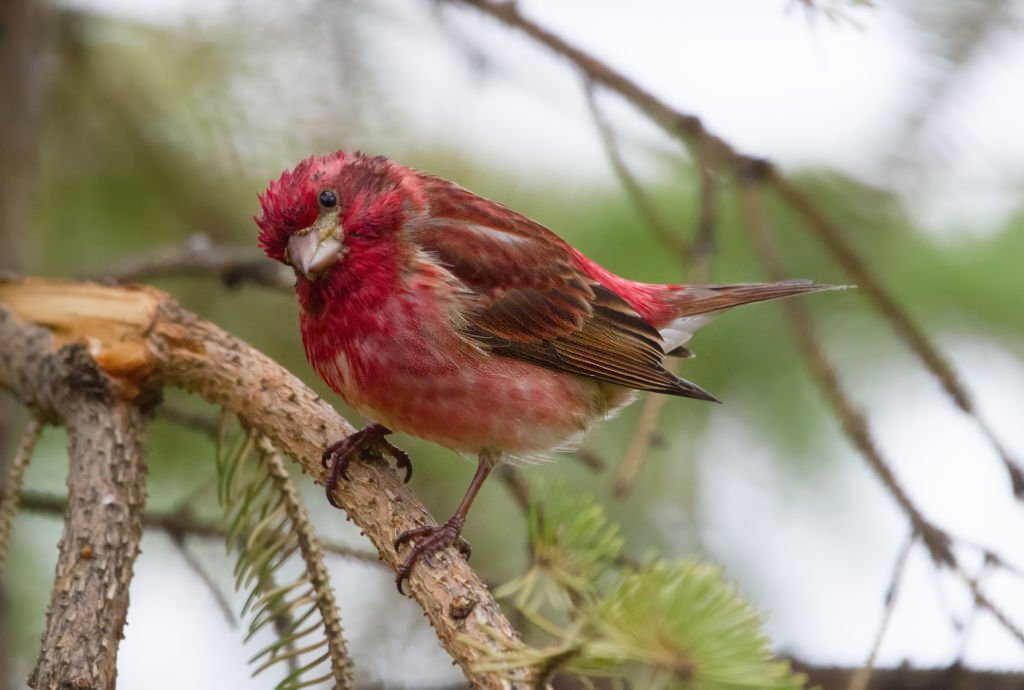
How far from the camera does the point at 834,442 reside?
418 cm

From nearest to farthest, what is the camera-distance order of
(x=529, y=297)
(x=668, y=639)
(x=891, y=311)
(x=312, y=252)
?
(x=668, y=639) → (x=891, y=311) → (x=312, y=252) → (x=529, y=297)

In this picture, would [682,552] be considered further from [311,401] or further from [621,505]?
[311,401]

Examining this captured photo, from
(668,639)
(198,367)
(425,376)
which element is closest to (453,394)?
(425,376)

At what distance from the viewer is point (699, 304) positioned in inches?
153

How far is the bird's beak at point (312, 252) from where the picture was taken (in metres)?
3.04

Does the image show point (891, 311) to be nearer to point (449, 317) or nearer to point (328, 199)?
point (449, 317)

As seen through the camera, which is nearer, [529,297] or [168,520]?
[168,520]

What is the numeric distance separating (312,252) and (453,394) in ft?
1.80

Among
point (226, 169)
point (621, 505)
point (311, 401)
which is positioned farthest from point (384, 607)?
point (226, 169)

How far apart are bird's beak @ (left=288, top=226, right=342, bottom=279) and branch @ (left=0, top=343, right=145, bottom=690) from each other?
57 centimetres

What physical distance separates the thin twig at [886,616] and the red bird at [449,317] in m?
0.93

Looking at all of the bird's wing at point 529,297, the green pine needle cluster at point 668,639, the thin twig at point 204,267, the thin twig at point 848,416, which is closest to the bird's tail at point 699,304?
the bird's wing at point 529,297

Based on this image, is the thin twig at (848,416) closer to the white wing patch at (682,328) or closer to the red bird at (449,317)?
the red bird at (449,317)

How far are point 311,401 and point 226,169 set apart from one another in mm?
Result: 1590
